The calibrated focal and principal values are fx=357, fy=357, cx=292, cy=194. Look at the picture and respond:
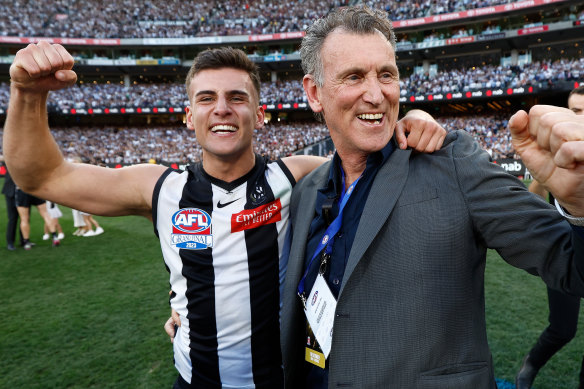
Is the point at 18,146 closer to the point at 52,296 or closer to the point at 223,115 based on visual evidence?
the point at 223,115

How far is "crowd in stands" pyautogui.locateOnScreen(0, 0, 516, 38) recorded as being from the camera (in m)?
35.3

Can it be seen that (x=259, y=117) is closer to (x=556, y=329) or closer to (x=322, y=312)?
(x=322, y=312)

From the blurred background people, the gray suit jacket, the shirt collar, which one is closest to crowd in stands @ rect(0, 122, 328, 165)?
the blurred background people

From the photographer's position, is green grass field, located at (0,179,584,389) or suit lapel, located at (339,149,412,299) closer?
suit lapel, located at (339,149,412,299)

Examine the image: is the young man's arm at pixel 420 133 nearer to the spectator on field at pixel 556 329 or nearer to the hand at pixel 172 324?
the hand at pixel 172 324

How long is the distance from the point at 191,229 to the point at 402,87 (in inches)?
1190

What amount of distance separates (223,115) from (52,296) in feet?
16.0

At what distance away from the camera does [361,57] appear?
4.60 feet

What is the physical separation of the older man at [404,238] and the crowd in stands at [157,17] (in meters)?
36.3

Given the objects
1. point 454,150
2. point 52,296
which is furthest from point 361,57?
point 52,296

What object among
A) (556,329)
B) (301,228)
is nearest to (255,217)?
(301,228)

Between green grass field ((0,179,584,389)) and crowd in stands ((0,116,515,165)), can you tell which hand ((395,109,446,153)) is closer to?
green grass field ((0,179,584,389))

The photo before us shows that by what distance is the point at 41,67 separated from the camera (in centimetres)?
129

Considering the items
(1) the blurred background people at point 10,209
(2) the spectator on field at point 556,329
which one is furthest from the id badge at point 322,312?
(1) the blurred background people at point 10,209
